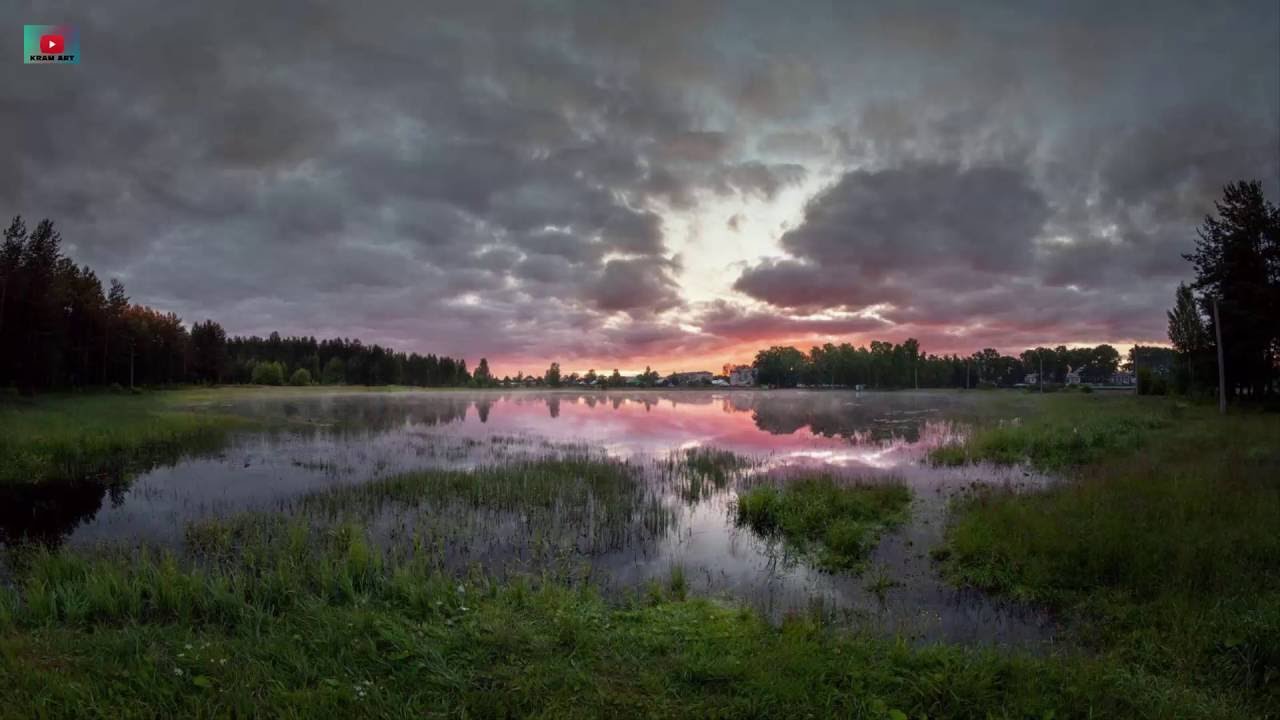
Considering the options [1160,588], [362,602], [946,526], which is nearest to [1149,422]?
[946,526]

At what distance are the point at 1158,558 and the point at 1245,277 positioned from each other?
48.6 metres

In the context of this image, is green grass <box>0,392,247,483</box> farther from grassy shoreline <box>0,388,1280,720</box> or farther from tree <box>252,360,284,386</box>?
tree <box>252,360,284,386</box>

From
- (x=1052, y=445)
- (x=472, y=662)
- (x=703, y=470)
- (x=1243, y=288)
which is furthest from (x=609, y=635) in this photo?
(x=1243, y=288)

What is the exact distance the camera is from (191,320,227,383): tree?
113 meters

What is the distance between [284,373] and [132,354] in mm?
77156

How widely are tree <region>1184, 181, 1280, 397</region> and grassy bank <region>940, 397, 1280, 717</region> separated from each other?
27.8m

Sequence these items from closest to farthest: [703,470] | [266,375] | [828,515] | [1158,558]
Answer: [1158,558]
[828,515]
[703,470]
[266,375]

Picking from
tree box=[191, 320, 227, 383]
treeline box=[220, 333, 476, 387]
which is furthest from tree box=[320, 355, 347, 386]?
tree box=[191, 320, 227, 383]

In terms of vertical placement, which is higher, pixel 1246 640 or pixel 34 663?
pixel 34 663

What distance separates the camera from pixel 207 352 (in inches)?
4513

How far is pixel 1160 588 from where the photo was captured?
930 centimetres

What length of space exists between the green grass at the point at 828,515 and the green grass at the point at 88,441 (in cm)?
2645

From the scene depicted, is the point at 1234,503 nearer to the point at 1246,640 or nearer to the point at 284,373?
the point at 1246,640

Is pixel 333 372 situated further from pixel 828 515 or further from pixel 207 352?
pixel 828 515
